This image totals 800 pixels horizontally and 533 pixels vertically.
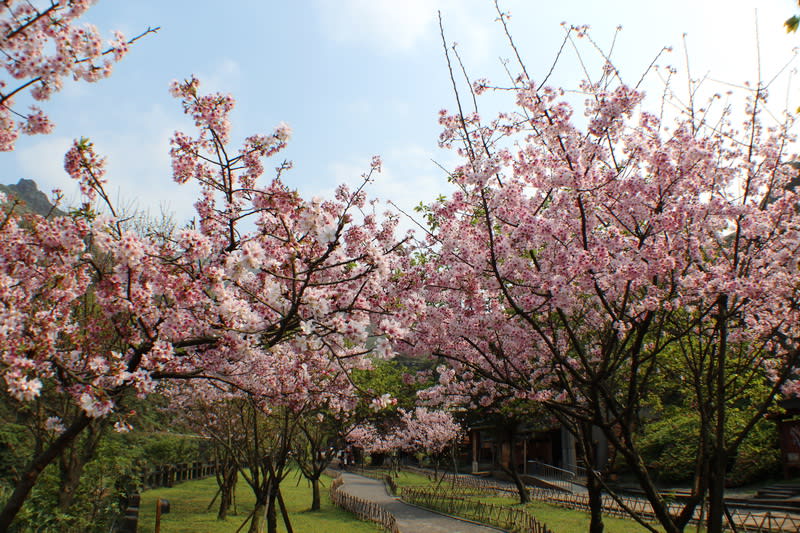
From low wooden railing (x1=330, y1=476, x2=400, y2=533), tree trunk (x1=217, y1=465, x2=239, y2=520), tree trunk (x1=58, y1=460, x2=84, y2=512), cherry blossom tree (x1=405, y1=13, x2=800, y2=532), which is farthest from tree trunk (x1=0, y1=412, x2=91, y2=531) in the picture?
tree trunk (x1=217, y1=465, x2=239, y2=520)

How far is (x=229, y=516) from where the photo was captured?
22.5 metres

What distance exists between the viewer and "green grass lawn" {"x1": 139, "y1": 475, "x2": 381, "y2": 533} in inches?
761

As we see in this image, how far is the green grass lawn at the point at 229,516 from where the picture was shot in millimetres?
19328

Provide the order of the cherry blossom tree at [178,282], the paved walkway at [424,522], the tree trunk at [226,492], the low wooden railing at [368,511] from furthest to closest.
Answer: the tree trunk at [226,492] < the paved walkway at [424,522] < the low wooden railing at [368,511] < the cherry blossom tree at [178,282]

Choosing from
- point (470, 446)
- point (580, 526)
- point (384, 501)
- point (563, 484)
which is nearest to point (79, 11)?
point (580, 526)

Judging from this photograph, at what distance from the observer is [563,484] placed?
35094 mm

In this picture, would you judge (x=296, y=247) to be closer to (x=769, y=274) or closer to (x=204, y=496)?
(x=769, y=274)

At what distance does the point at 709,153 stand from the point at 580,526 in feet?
56.3

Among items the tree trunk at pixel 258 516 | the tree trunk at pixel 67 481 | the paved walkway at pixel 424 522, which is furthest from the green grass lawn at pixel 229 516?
the tree trunk at pixel 67 481

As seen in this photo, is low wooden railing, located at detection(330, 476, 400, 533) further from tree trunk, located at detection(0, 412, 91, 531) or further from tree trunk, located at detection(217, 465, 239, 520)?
tree trunk, located at detection(0, 412, 91, 531)

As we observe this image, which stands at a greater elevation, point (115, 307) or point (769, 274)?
point (769, 274)

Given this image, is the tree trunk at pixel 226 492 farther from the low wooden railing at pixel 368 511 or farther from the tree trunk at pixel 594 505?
the tree trunk at pixel 594 505

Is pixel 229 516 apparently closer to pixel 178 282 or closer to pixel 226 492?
pixel 226 492

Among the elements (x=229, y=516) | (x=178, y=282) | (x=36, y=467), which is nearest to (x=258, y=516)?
(x=229, y=516)
